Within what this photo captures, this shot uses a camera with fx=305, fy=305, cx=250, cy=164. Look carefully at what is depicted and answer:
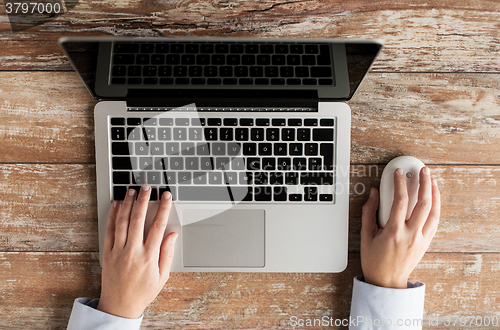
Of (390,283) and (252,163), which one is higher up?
(252,163)

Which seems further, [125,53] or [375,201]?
[375,201]

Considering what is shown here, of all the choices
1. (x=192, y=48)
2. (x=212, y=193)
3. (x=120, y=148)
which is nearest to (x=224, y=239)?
(x=212, y=193)

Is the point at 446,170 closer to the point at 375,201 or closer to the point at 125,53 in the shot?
the point at 375,201

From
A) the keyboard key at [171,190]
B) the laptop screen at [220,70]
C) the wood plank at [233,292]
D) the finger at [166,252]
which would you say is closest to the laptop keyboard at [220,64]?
the laptop screen at [220,70]

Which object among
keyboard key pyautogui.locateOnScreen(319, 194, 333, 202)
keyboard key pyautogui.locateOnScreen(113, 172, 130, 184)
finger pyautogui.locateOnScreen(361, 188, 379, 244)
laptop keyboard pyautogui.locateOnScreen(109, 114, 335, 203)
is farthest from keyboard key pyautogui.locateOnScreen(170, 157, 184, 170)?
finger pyautogui.locateOnScreen(361, 188, 379, 244)

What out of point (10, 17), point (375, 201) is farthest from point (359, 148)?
point (10, 17)

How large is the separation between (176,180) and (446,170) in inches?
25.2

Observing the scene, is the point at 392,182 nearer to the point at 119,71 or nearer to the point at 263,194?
the point at 263,194

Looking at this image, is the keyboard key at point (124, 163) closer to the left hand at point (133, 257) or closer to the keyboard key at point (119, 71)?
the left hand at point (133, 257)

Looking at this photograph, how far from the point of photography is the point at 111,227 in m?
0.70

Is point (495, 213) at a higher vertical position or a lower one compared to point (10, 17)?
lower

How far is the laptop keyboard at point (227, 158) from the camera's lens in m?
0.68

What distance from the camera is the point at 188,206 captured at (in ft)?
2.28

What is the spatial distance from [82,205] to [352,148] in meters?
0.66
